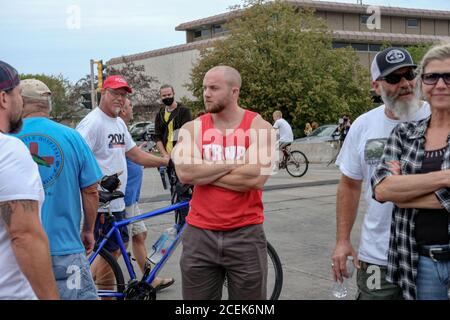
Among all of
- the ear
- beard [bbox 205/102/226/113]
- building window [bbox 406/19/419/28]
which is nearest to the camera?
the ear

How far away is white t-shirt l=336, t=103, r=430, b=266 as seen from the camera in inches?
123

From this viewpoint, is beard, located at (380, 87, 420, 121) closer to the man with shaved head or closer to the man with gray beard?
the man with gray beard

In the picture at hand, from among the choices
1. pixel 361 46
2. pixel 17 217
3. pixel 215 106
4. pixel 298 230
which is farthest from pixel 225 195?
pixel 361 46

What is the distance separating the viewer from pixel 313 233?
8523 mm

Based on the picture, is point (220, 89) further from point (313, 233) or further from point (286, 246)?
point (313, 233)

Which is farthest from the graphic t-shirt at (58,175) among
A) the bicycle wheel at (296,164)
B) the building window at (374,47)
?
the building window at (374,47)

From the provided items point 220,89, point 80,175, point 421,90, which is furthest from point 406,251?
point 80,175

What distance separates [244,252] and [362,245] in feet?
2.44

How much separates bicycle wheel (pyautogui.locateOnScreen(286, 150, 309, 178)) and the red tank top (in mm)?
13089

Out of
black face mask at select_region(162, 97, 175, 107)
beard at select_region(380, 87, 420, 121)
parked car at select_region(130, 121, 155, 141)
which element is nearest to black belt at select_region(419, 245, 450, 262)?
beard at select_region(380, 87, 420, 121)

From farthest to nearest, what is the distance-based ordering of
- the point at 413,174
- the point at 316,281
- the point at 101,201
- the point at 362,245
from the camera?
the point at 316,281 < the point at 101,201 < the point at 362,245 < the point at 413,174

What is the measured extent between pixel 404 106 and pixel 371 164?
35cm

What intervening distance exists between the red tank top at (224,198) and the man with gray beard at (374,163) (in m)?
0.57

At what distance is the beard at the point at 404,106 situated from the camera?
10.3 ft
